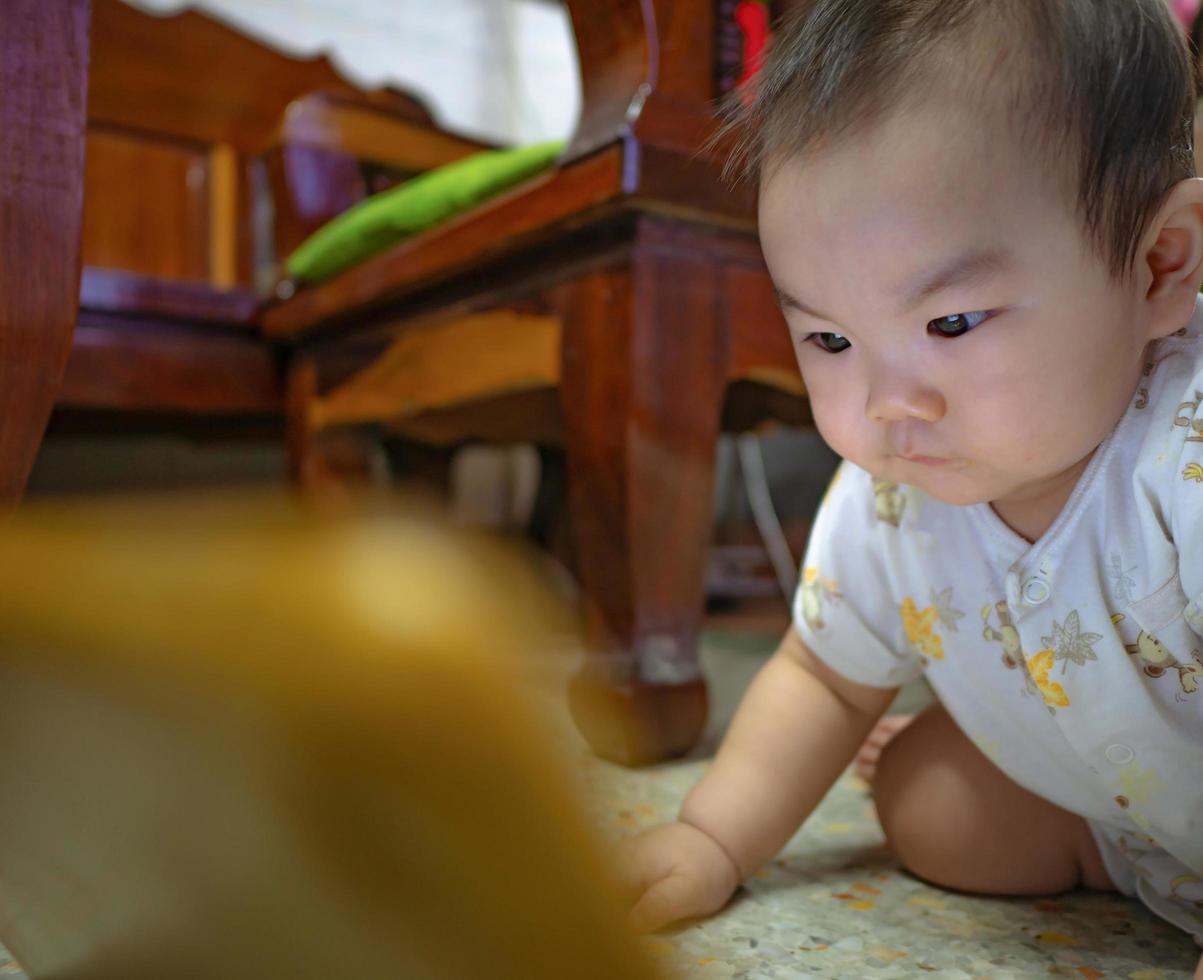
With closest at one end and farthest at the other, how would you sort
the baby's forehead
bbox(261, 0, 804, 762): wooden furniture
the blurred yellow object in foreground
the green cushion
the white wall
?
the blurred yellow object in foreground
the baby's forehead
bbox(261, 0, 804, 762): wooden furniture
the green cushion
the white wall

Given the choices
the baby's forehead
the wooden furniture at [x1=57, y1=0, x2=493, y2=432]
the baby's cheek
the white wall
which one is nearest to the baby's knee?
the baby's cheek

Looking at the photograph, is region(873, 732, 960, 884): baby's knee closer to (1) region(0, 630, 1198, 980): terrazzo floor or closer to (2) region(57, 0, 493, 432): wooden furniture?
(1) region(0, 630, 1198, 980): terrazzo floor

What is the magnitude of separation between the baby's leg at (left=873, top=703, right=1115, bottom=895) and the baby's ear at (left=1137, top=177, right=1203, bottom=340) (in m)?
0.27

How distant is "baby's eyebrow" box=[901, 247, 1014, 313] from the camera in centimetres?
39

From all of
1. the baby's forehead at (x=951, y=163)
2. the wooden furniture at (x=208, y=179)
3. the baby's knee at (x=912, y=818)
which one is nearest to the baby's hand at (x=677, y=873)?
the baby's knee at (x=912, y=818)

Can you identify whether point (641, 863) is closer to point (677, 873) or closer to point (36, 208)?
point (677, 873)

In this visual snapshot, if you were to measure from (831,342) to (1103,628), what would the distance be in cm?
18

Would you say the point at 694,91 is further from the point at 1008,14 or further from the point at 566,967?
the point at 566,967

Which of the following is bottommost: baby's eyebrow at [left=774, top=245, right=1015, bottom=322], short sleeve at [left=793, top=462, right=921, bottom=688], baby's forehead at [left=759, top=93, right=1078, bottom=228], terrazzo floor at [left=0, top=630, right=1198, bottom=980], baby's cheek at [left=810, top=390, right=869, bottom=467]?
terrazzo floor at [left=0, top=630, right=1198, bottom=980]

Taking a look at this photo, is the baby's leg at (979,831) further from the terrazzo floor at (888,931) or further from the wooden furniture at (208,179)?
the wooden furniture at (208,179)

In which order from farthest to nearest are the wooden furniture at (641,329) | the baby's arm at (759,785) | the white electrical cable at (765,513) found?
the white electrical cable at (765,513), the wooden furniture at (641,329), the baby's arm at (759,785)

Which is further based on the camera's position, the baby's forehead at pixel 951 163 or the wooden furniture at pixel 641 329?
the wooden furniture at pixel 641 329

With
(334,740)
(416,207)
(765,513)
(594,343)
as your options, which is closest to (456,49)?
(765,513)

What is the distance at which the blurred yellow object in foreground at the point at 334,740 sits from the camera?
0.14 m
